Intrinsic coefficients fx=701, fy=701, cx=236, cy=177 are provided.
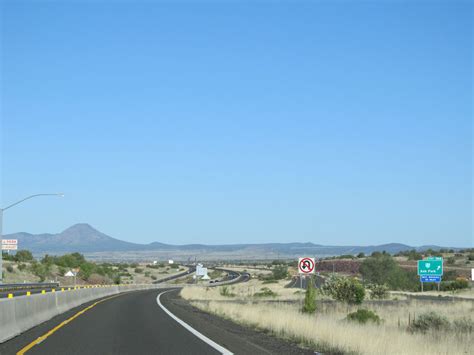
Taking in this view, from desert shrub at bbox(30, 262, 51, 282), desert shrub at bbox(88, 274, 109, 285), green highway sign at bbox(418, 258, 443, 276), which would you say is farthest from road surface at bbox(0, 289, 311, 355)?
desert shrub at bbox(88, 274, 109, 285)

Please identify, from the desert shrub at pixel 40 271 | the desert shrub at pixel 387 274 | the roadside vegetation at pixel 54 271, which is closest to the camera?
the desert shrub at pixel 387 274

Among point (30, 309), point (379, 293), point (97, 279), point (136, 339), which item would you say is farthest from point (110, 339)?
point (97, 279)

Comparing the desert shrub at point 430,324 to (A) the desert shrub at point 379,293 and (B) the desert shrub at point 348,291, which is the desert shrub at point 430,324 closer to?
(B) the desert shrub at point 348,291

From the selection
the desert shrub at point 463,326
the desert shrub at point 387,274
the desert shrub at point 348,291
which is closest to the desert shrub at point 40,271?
the desert shrub at point 387,274

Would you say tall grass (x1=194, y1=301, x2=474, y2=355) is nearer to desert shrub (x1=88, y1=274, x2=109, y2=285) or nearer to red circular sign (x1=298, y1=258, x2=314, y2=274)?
red circular sign (x1=298, y1=258, x2=314, y2=274)

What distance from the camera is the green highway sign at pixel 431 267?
51.2 metres

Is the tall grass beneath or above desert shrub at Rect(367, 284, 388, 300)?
above

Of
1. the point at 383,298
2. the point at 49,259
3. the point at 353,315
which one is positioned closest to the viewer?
the point at 353,315

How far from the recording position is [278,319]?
76.1 feet

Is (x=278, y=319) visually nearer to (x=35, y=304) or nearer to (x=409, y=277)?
(x=35, y=304)

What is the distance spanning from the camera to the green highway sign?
2016 inches

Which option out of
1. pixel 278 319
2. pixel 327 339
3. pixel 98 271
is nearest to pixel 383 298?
pixel 278 319

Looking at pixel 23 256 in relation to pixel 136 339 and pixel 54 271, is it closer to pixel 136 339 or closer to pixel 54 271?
pixel 54 271

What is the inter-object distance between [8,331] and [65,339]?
1.70 metres
